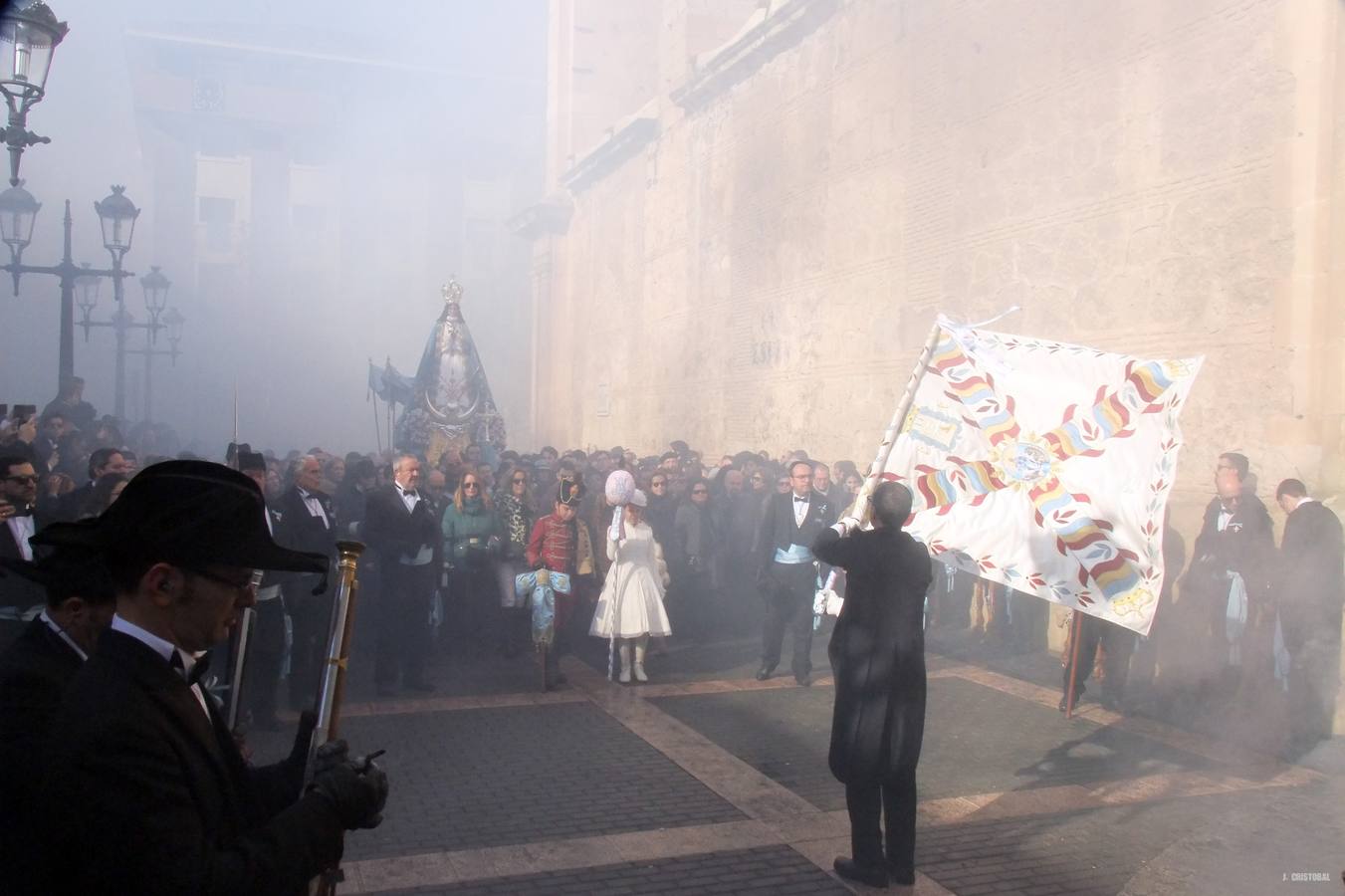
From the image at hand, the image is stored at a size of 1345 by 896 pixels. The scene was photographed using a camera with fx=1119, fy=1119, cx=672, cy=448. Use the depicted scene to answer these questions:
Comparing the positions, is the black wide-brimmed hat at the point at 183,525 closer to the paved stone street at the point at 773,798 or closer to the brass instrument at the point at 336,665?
the brass instrument at the point at 336,665

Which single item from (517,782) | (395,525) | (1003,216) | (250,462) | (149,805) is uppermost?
(1003,216)

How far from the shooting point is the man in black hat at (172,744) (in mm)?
1668

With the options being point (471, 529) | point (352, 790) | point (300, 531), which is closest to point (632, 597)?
point (471, 529)

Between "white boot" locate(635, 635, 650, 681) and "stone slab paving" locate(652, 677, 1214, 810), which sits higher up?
"white boot" locate(635, 635, 650, 681)

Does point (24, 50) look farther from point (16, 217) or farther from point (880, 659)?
point (880, 659)

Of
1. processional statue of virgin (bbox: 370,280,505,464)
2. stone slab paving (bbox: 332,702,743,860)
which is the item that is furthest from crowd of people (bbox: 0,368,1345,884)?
stone slab paving (bbox: 332,702,743,860)

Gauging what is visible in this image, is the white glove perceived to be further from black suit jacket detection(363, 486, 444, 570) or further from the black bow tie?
black suit jacket detection(363, 486, 444, 570)

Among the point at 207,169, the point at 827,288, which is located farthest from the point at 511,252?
the point at 827,288

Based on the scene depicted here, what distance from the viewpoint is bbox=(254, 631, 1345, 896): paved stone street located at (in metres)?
5.02

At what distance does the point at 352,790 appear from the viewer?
77.1 inches

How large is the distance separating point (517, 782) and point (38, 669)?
426 centimetres

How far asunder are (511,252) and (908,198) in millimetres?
32253

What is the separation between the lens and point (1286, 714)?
26.1 ft

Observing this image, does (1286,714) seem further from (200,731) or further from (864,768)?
(200,731)
